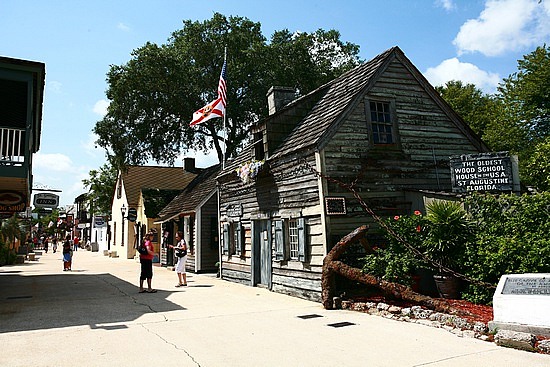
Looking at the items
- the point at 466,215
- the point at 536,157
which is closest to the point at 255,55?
the point at 536,157

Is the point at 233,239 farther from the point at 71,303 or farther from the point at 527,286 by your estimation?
the point at 527,286

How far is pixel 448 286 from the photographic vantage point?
9.45 metres

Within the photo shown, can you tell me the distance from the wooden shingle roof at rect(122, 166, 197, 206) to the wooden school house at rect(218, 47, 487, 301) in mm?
20654

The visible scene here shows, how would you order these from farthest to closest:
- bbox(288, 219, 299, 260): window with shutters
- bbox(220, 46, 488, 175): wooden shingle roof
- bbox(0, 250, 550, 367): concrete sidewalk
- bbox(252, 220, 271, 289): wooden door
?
bbox(252, 220, 271, 289): wooden door
bbox(288, 219, 299, 260): window with shutters
bbox(220, 46, 488, 175): wooden shingle roof
bbox(0, 250, 550, 367): concrete sidewalk

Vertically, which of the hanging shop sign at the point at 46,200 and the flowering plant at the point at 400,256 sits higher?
the hanging shop sign at the point at 46,200

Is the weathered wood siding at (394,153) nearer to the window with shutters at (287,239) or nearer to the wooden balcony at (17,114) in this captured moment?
the window with shutters at (287,239)

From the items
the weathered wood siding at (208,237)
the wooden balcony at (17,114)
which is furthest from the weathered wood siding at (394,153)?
the weathered wood siding at (208,237)

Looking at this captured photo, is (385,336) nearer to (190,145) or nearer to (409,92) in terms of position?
(409,92)

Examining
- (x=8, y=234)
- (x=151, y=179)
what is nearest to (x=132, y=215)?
(x=151, y=179)

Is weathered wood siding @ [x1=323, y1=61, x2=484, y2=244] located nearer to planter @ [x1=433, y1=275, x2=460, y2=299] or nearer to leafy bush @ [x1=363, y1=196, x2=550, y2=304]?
leafy bush @ [x1=363, y1=196, x2=550, y2=304]

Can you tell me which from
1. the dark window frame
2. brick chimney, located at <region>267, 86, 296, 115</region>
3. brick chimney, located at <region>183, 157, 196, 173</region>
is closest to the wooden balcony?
brick chimney, located at <region>267, 86, 296, 115</region>

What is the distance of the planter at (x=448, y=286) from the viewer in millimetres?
9422

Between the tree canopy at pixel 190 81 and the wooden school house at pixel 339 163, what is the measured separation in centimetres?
1769

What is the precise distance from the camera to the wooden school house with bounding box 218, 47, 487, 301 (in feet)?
37.2
